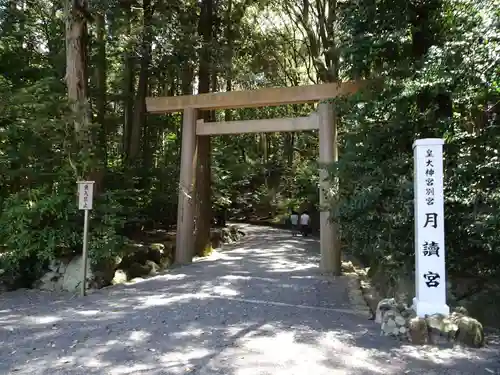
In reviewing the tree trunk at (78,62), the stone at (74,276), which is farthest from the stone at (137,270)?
the tree trunk at (78,62)

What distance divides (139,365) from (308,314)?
2597 mm

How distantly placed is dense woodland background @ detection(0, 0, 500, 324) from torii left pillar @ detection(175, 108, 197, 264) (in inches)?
50.1

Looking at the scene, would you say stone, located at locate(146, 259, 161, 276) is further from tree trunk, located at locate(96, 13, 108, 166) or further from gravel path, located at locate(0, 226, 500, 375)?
tree trunk, located at locate(96, 13, 108, 166)

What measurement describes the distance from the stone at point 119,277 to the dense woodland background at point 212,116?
2.46 ft

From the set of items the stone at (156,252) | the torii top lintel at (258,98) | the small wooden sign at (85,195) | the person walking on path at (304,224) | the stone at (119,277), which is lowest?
the stone at (119,277)

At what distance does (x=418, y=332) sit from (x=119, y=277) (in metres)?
5.74

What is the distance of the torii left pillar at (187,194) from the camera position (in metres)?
9.91

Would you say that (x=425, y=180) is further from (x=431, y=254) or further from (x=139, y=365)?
(x=139, y=365)

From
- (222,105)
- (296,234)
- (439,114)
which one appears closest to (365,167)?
(439,114)

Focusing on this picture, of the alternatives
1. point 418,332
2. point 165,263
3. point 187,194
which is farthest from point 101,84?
point 418,332

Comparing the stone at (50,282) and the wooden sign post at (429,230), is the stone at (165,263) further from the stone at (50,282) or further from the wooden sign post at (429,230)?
the wooden sign post at (429,230)

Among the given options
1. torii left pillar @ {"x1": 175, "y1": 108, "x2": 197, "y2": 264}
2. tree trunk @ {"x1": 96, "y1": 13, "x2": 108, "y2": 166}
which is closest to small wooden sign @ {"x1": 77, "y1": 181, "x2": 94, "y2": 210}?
torii left pillar @ {"x1": 175, "y1": 108, "x2": 197, "y2": 264}

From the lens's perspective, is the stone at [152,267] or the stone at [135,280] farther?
the stone at [152,267]

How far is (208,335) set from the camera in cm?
455
